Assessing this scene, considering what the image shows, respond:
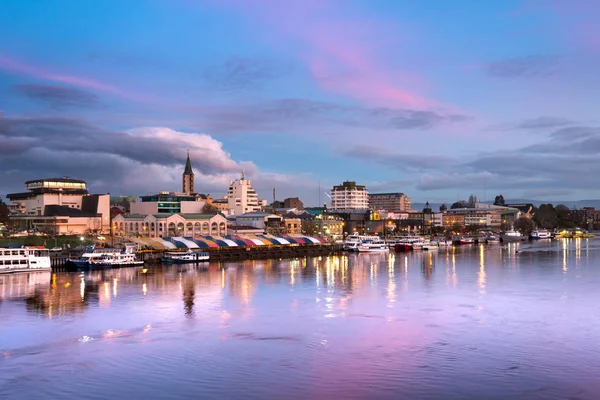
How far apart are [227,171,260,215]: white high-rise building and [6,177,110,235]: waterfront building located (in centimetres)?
4539

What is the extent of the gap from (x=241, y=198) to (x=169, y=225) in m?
56.8

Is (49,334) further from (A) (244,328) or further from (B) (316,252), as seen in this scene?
(B) (316,252)

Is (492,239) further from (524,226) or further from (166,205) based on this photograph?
(166,205)

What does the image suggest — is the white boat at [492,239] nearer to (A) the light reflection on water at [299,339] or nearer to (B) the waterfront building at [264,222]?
(B) the waterfront building at [264,222]

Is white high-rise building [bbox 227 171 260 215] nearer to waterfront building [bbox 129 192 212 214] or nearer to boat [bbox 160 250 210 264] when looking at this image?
waterfront building [bbox 129 192 212 214]

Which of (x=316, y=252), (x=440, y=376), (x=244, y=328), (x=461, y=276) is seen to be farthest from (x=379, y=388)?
(x=316, y=252)

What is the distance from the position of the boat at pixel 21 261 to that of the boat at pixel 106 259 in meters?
4.09

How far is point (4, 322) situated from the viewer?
30203 mm

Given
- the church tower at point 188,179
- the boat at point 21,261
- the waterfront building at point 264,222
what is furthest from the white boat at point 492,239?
the boat at point 21,261

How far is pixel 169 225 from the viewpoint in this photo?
318 feet

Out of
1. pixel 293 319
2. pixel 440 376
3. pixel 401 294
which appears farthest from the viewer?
pixel 401 294

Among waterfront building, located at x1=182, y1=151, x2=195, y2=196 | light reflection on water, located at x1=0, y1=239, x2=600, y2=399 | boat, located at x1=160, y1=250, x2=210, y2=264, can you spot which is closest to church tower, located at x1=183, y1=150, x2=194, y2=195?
waterfront building, located at x1=182, y1=151, x2=195, y2=196

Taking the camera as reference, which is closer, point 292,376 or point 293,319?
point 292,376

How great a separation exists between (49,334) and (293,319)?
10939 mm
